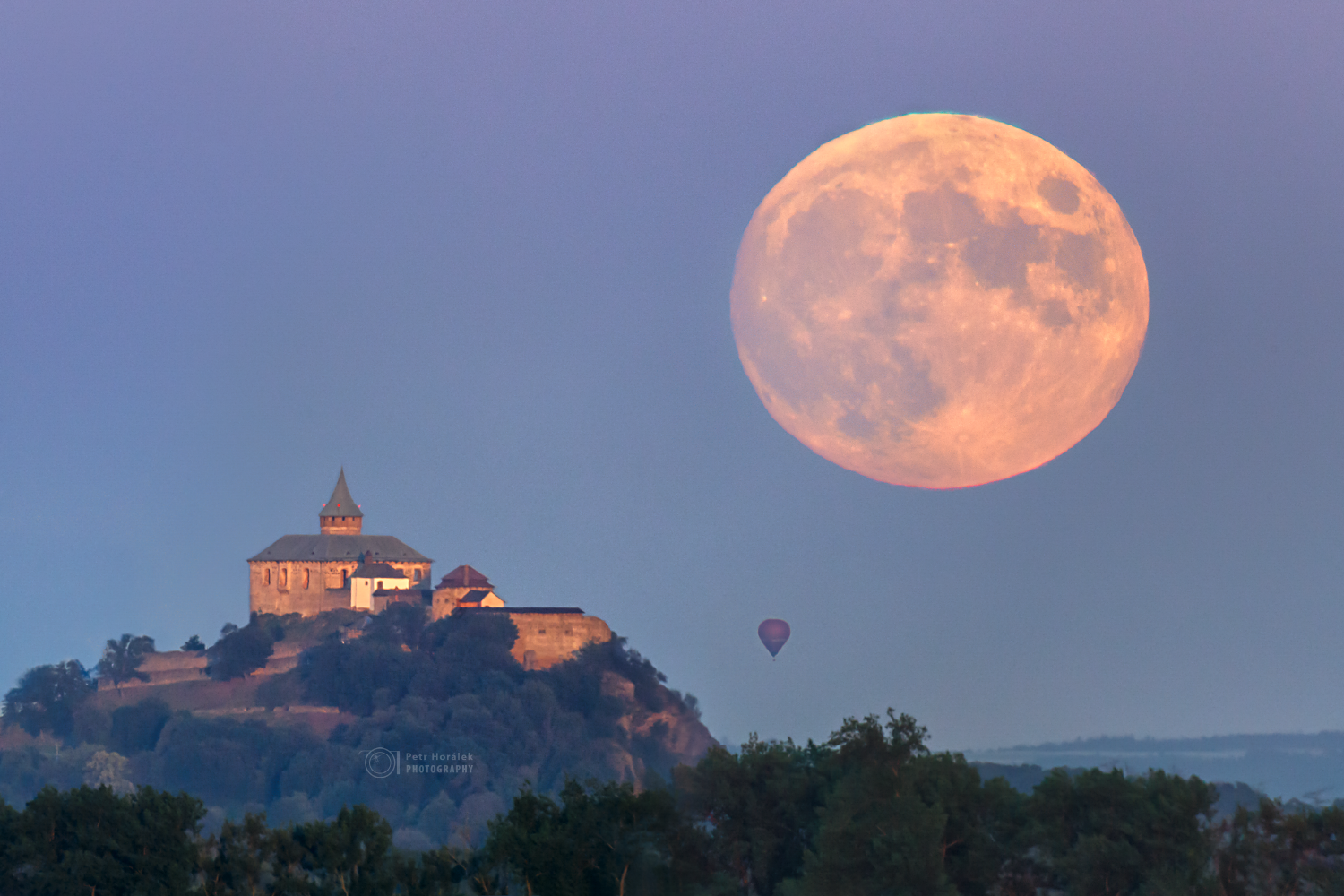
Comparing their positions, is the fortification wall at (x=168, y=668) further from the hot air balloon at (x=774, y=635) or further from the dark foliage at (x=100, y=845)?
the dark foliage at (x=100, y=845)

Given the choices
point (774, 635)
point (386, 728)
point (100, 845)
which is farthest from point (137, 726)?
point (100, 845)

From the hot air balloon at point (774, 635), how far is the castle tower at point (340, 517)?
39605 millimetres

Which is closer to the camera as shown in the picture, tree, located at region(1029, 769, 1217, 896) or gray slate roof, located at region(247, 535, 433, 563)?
tree, located at region(1029, 769, 1217, 896)

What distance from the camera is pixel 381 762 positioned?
368 ft

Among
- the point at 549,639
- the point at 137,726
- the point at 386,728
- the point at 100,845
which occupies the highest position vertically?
the point at 549,639

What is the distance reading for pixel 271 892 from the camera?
39.3 meters

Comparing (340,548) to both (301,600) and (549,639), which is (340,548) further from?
(549,639)

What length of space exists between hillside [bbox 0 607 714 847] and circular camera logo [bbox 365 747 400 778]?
0.09 meters

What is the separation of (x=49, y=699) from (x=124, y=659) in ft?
22.4

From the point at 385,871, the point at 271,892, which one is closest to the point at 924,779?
the point at 385,871

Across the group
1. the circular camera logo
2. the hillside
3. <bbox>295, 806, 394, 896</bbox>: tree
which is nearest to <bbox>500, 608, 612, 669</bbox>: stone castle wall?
the hillside

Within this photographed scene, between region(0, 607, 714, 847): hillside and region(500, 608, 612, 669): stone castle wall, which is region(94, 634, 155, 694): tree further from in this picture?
region(500, 608, 612, 669): stone castle wall

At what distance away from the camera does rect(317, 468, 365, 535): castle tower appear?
5074 inches

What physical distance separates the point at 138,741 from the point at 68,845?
77407mm
